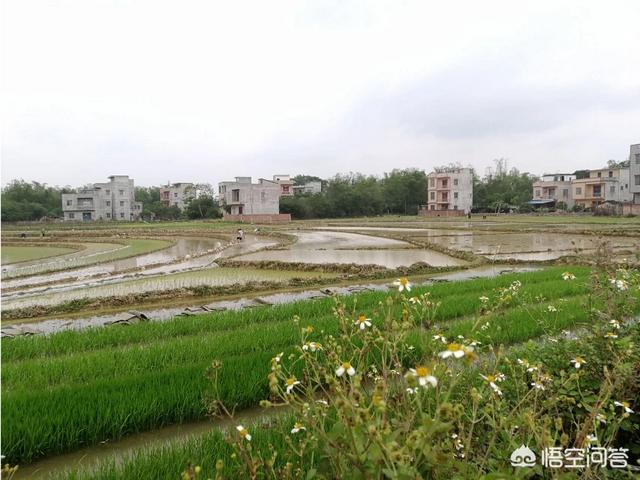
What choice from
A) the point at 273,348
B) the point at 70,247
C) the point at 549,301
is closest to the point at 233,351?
the point at 273,348

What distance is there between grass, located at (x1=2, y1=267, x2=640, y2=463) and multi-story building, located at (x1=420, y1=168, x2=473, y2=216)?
64.6 m

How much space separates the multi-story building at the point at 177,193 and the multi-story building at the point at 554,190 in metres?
63.7

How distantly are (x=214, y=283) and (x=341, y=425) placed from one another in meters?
12.2

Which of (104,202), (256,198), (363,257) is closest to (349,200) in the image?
(256,198)

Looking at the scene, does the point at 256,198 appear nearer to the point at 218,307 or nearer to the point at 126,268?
the point at 126,268

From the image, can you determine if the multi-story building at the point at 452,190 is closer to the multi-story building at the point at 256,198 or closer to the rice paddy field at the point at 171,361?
the multi-story building at the point at 256,198

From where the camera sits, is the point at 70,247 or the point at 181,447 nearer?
the point at 181,447

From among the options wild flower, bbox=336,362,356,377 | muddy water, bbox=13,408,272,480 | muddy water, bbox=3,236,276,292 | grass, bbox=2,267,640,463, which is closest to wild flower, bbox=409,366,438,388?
wild flower, bbox=336,362,356,377

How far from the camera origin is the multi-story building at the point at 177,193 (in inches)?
3634

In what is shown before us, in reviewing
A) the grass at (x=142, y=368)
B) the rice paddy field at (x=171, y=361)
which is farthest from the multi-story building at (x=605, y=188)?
the grass at (x=142, y=368)

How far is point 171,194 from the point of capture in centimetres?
9538

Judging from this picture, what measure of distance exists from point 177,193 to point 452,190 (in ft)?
183

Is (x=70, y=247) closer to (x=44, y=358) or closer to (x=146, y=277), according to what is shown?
(x=146, y=277)

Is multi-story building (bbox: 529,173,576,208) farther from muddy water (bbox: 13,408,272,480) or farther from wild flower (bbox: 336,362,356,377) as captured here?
wild flower (bbox: 336,362,356,377)
